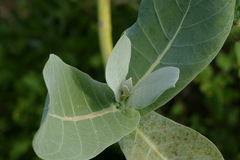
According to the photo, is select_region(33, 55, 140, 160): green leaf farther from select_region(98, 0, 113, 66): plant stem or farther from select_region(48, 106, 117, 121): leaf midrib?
select_region(98, 0, 113, 66): plant stem

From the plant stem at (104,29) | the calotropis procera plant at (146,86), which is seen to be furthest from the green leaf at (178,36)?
the plant stem at (104,29)

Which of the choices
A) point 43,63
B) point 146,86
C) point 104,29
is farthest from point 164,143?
point 43,63

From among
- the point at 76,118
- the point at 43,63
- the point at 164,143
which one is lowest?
the point at 43,63

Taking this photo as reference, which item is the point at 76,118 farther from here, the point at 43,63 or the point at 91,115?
the point at 43,63

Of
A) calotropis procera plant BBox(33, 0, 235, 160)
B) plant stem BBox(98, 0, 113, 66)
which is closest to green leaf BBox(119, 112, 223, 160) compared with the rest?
calotropis procera plant BBox(33, 0, 235, 160)

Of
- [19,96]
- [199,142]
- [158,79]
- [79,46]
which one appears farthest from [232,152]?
[158,79]

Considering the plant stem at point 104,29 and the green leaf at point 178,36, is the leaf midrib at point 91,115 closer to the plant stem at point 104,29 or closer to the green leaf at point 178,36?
the green leaf at point 178,36
